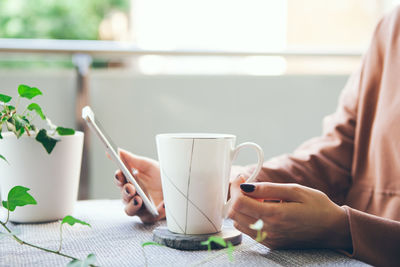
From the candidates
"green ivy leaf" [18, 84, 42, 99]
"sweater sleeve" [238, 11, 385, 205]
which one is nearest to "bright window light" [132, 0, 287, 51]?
"sweater sleeve" [238, 11, 385, 205]

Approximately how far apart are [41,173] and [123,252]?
21 centimetres

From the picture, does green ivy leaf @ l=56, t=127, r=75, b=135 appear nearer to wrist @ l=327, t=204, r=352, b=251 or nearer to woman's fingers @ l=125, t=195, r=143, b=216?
woman's fingers @ l=125, t=195, r=143, b=216

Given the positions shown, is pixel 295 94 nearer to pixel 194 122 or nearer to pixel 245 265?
pixel 194 122

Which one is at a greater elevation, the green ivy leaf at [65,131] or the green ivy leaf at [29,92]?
the green ivy leaf at [29,92]

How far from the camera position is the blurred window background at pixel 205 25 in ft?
19.7

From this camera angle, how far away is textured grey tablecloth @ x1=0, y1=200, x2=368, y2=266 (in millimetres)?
498

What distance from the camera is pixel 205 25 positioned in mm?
9938

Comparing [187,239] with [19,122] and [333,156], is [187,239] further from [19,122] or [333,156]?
[333,156]

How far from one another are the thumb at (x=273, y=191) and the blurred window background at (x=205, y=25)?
45.1 inches

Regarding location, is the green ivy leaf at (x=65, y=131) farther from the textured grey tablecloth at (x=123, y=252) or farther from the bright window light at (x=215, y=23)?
the bright window light at (x=215, y=23)

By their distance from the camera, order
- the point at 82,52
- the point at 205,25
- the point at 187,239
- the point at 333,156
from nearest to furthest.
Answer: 1. the point at 187,239
2. the point at 333,156
3. the point at 82,52
4. the point at 205,25

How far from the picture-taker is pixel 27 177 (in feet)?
2.23

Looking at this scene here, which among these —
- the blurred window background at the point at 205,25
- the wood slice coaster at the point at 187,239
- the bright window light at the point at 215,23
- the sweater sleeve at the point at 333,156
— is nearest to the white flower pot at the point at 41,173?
the wood slice coaster at the point at 187,239

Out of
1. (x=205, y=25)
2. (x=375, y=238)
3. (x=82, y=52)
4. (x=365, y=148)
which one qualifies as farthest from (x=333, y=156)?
(x=205, y=25)
